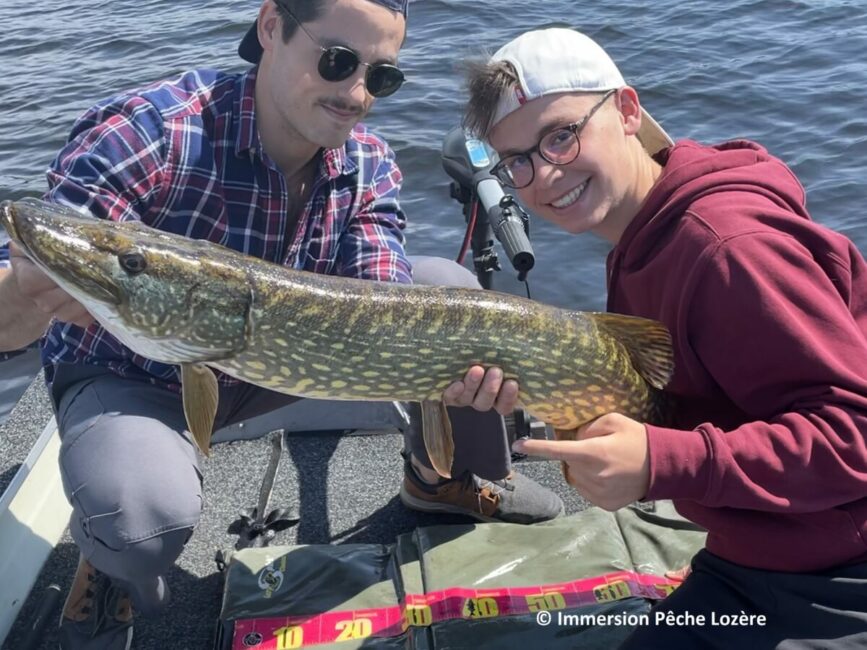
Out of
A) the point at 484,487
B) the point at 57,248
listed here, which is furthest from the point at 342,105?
the point at 484,487

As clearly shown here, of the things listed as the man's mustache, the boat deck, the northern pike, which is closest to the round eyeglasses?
the northern pike

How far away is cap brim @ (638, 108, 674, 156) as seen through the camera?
239 centimetres

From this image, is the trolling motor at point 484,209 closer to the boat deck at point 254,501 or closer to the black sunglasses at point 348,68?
the black sunglasses at point 348,68

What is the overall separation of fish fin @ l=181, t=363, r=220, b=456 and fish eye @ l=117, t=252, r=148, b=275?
0.31 metres

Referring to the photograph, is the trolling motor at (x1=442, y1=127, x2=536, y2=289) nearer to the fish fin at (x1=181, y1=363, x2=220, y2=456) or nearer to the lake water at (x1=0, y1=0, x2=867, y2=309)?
the fish fin at (x1=181, y1=363, x2=220, y2=456)

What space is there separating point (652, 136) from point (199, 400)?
4.79 ft

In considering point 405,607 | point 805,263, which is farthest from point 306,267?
point 805,263

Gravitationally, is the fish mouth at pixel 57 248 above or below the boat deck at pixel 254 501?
above

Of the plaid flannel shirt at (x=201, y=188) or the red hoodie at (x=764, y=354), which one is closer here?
the red hoodie at (x=764, y=354)

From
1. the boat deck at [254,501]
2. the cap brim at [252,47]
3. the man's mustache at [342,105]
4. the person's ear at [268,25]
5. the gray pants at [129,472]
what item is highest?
the person's ear at [268,25]

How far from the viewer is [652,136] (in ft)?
7.95

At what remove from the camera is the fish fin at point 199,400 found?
221 centimetres

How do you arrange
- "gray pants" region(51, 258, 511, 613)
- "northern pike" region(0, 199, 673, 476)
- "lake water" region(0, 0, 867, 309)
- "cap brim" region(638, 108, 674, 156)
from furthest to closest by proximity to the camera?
"lake water" region(0, 0, 867, 309), "cap brim" region(638, 108, 674, 156), "gray pants" region(51, 258, 511, 613), "northern pike" region(0, 199, 673, 476)

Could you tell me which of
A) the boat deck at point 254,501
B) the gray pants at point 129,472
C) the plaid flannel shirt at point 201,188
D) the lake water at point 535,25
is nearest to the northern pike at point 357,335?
the gray pants at point 129,472
